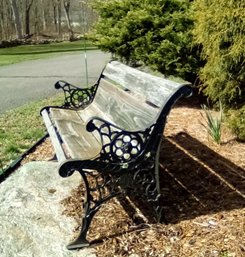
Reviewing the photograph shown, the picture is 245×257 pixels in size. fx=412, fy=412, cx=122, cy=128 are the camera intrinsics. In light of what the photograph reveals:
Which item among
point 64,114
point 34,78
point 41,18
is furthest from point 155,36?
point 41,18

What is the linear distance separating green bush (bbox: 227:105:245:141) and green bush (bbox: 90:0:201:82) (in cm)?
163

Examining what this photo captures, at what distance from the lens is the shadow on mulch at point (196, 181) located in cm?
328

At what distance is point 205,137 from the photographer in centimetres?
494

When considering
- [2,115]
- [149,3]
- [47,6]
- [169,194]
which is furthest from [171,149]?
[47,6]

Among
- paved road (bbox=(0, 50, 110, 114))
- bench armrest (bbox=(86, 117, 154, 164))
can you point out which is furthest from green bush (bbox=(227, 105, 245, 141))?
paved road (bbox=(0, 50, 110, 114))

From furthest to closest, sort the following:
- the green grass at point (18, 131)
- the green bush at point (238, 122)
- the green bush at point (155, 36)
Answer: the green bush at point (155, 36) < the green grass at point (18, 131) < the green bush at point (238, 122)

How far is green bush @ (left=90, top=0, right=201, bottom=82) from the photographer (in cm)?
630

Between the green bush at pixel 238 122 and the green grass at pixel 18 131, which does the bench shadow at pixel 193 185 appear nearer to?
the green bush at pixel 238 122

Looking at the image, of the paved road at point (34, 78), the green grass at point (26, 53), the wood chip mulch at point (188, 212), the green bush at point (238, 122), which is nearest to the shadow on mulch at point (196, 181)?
the wood chip mulch at point (188, 212)

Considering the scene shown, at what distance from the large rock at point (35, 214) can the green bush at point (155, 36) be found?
2.94 meters

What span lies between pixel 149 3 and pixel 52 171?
376cm

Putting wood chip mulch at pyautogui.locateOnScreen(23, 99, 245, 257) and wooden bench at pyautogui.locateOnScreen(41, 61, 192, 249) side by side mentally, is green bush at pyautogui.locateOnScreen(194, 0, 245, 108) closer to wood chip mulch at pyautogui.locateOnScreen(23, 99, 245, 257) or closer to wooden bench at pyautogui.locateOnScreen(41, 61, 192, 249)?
wood chip mulch at pyautogui.locateOnScreen(23, 99, 245, 257)

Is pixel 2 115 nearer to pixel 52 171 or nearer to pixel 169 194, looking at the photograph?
pixel 52 171

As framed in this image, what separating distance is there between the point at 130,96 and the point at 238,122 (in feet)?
5.44
